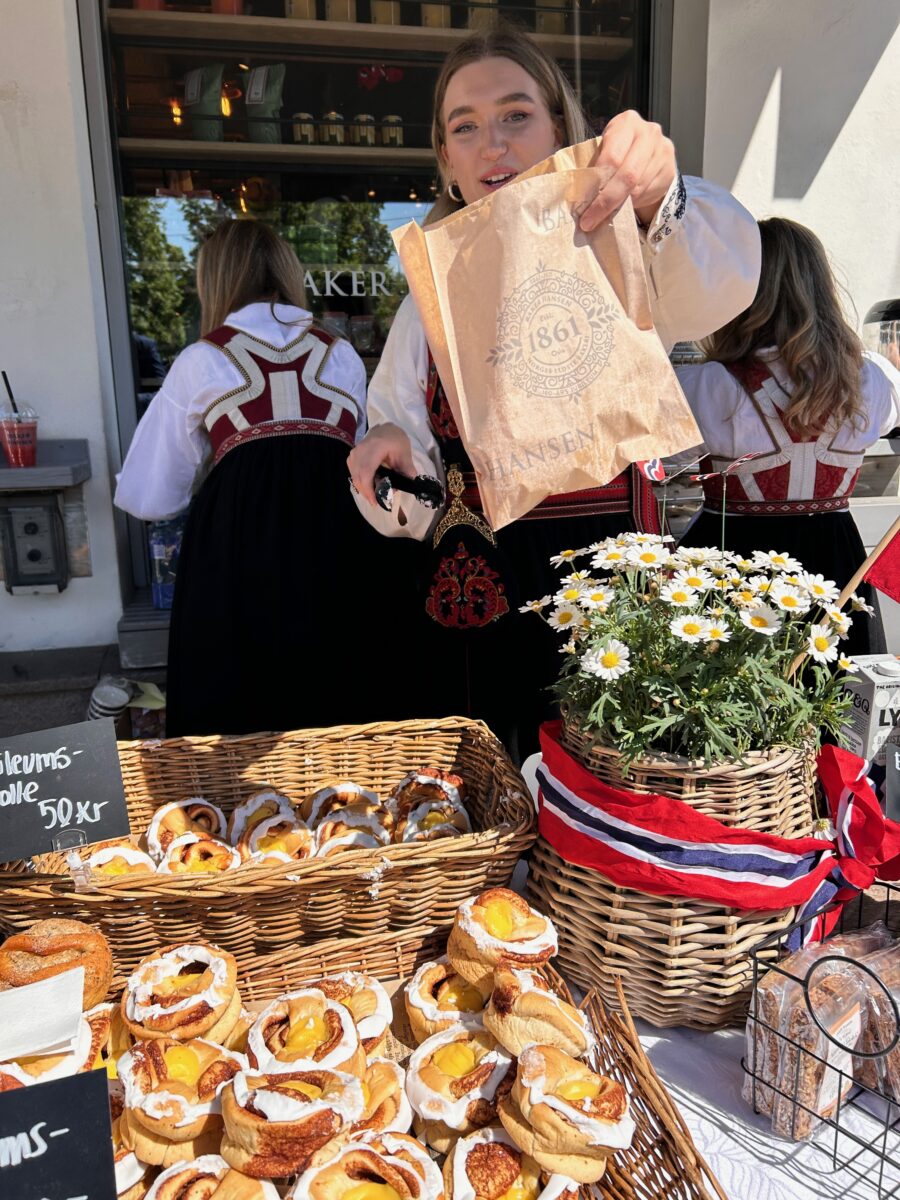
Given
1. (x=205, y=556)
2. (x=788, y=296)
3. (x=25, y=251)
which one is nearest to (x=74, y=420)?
(x=25, y=251)

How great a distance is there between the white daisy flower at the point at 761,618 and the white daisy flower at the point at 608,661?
13cm

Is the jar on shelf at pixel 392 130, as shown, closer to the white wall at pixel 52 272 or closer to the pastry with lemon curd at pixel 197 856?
the white wall at pixel 52 272

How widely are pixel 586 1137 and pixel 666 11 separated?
3928 millimetres

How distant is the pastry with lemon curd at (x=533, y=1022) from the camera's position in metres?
0.92

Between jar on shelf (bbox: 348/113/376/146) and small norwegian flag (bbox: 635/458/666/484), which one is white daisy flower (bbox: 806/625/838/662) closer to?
small norwegian flag (bbox: 635/458/666/484)

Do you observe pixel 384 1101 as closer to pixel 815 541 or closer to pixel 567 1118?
pixel 567 1118

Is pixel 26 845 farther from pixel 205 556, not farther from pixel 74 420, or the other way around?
pixel 74 420

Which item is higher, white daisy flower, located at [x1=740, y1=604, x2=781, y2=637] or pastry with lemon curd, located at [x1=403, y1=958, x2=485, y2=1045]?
white daisy flower, located at [x1=740, y1=604, x2=781, y2=637]

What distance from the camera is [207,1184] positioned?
82 centimetres

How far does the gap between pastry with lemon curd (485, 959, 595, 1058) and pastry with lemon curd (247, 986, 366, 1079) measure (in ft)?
0.48

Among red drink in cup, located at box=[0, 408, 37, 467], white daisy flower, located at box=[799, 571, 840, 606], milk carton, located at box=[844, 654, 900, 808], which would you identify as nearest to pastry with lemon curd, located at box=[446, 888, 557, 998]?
white daisy flower, located at box=[799, 571, 840, 606]

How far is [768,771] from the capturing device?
1.01 metres

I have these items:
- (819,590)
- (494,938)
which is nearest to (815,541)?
(819,590)

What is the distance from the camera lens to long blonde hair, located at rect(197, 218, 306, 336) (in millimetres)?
2613
